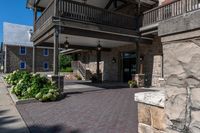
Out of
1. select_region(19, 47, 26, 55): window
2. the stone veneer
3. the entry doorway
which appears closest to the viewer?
the stone veneer

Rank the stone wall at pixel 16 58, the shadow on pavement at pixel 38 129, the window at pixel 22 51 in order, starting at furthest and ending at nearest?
the window at pixel 22 51, the stone wall at pixel 16 58, the shadow on pavement at pixel 38 129

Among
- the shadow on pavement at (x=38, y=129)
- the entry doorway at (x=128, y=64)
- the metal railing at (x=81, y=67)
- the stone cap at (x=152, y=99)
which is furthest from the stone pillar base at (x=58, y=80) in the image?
the metal railing at (x=81, y=67)

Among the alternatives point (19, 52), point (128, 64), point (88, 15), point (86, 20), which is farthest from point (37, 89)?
point (19, 52)

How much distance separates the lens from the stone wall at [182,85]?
1.59 metres

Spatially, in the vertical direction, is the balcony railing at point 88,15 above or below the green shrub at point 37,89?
above

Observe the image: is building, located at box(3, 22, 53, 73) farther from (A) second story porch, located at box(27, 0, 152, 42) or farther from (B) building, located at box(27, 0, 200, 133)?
(A) second story porch, located at box(27, 0, 152, 42)

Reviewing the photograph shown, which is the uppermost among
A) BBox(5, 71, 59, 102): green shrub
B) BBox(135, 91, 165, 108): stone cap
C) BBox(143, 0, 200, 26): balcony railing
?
BBox(143, 0, 200, 26): balcony railing

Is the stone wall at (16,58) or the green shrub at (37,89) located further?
the stone wall at (16,58)

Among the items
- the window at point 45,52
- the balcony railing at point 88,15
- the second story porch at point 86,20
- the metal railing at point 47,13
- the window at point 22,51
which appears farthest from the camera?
the window at point 45,52

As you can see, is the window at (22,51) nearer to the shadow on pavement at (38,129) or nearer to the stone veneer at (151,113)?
the shadow on pavement at (38,129)

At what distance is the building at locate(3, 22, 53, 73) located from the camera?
89.8 feet

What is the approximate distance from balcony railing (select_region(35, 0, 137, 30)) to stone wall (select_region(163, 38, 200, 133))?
24.3 feet

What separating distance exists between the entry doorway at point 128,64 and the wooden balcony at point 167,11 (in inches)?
133

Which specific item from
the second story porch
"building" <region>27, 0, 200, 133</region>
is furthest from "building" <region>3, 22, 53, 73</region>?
the second story porch
